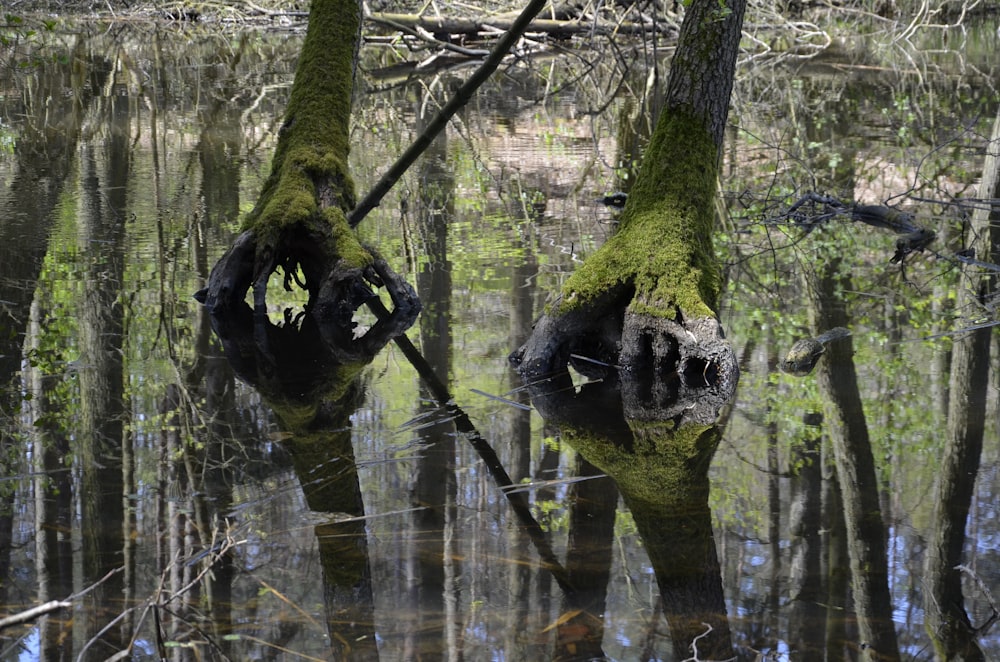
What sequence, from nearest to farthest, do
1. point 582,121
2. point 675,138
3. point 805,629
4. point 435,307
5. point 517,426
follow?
point 805,629 < point 517,426 < point 675,138 < point 435,307 < point 582,121

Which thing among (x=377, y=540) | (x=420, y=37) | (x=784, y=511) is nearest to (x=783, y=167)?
(x=784, y=511)

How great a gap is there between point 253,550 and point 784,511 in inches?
110

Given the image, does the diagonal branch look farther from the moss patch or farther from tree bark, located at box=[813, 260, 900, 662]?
tree bark, located at box=[813, 260, 900, 662]

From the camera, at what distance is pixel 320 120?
9.37 meters

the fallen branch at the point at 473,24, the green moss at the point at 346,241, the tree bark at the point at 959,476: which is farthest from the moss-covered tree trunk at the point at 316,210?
the fallen branch at the point at 473,24

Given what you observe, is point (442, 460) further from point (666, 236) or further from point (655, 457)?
point (666, 236)

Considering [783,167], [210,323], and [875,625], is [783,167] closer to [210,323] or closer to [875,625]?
[210,323]

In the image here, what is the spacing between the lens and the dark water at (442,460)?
4469 mm

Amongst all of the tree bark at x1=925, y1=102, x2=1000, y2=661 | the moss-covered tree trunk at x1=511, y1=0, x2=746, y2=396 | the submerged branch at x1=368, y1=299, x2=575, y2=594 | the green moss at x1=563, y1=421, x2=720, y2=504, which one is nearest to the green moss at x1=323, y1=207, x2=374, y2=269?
the submerged branch at x1=368, y1=299, x2=575, y2=594

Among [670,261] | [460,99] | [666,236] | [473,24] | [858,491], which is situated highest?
[473,24]

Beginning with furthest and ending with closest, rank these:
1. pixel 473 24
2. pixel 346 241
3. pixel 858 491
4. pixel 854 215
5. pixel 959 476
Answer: pixel 473 24, pixel 854 215, pixel 346 241, pixel 959 476, pixel 858 491

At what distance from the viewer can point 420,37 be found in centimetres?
2556

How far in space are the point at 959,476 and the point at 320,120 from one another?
604 cm

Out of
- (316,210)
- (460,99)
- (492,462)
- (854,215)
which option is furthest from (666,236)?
(854,215)
